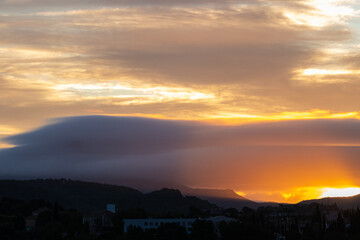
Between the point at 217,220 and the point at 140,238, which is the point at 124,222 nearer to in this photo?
the point at 217,220

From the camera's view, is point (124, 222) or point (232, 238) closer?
point (232, 238)

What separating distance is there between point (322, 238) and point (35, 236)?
62.5 m

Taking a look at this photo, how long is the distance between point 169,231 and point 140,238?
11.2 meters

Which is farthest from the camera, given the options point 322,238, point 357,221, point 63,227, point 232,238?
point 63,227

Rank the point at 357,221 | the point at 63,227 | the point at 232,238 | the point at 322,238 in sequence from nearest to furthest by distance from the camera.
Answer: the point at 232,238 < the point at 322,238 < the point at 357,221 < the point at 63,227

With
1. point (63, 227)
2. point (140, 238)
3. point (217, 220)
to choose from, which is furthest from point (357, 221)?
point (63, 227)

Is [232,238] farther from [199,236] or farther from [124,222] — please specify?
[124,222]

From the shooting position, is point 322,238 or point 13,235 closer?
point 322,238

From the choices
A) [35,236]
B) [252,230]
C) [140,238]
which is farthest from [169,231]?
[35,236]

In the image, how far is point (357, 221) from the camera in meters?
171

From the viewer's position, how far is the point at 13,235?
6969 inches

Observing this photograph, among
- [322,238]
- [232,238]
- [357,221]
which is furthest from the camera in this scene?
[357,221]

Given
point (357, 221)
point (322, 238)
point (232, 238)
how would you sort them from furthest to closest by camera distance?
point (357, 221)
point (322, 238)
point (232, 238)

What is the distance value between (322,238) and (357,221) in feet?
59.0
